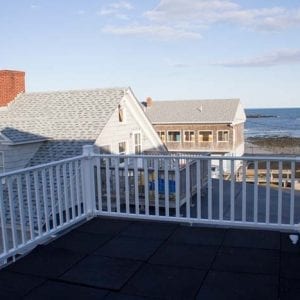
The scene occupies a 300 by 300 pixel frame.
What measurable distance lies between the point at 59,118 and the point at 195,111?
15.5 meters

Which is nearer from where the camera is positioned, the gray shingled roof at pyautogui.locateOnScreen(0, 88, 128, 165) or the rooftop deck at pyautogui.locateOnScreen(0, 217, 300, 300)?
the rooftop deck at pyautogui.locateOnScreen(0, 217, 300, 300)

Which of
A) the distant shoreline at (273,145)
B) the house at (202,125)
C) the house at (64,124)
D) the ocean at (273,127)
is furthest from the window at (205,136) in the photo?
the ocean at (273,127)

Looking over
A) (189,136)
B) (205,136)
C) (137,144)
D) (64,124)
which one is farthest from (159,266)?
(189,136)

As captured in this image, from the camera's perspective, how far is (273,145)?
153 feet

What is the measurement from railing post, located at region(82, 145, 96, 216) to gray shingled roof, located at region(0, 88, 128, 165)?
5007mm

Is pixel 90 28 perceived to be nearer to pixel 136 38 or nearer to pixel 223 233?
pixel 136 38

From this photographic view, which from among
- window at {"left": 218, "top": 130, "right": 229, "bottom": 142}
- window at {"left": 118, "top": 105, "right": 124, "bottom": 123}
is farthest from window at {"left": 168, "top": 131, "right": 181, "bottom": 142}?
window at {"left": 118, "top": 105, "right": 124, "bottom": 123}

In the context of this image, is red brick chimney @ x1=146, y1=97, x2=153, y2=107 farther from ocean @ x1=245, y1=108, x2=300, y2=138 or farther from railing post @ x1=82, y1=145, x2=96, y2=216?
ocean @ x1=245, y1=108, x2=300, y2=138

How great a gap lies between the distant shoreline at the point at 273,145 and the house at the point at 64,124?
30.1 m

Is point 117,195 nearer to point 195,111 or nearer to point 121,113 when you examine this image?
point 121,113

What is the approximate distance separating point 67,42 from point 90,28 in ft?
2.94

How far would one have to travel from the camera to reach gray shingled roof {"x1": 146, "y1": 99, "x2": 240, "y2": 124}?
2444 cm

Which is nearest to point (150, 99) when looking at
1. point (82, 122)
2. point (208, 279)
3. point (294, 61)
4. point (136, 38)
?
point (136, 38)

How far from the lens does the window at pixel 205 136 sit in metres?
24.7
